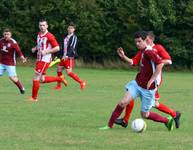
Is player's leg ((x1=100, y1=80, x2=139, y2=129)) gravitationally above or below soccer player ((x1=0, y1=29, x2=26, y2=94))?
above

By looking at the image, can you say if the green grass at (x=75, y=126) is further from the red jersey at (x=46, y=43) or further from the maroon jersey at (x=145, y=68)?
the red jersey at (x=46, y=43)

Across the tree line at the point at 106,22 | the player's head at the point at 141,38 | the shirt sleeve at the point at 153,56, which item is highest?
the player's head at the point at 141,38

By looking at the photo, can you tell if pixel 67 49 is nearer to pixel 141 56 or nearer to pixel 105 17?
pixel 141 56

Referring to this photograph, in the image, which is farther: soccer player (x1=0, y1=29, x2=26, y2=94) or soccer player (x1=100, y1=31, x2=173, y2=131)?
soccer player (x1=0, y1=29, x2=26, y2=94)

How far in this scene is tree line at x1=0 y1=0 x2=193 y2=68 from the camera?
38.9 meters

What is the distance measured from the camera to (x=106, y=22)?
40281 mm

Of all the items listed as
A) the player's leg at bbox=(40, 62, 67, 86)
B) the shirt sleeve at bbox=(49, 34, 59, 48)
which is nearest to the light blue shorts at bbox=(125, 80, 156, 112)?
the shirt sleeve at bbox=(49, 34, 59, 48)

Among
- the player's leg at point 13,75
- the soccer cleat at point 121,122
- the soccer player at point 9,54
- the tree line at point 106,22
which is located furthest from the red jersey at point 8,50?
the tree line at point 106,22

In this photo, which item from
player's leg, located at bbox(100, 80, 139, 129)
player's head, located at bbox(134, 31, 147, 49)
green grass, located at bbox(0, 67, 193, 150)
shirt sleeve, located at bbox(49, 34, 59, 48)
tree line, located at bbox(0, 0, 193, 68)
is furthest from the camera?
tree line, located at bbox(0, 0, 193, 68)

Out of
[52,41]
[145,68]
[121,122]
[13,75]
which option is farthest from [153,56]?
[13,75]

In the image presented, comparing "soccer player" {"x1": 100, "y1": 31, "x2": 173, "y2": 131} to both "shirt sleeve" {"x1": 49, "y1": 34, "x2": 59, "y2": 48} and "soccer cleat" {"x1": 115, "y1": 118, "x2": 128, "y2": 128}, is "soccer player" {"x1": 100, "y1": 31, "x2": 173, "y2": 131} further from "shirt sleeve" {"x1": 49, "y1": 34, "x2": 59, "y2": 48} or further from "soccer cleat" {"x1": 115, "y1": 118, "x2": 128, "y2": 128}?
"shirt sleeve" {"x1": 49, "y1": 34, "x2": 59, "y2": 48}

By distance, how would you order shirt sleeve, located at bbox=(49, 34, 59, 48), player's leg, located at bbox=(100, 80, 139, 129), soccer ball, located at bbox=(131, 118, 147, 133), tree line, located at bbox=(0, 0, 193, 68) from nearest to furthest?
soccer ball, located at bbox=(131, 118, 147, 133), player's leg, located at bbox=(100, 80, 139, 129), shirt sleeve, located at bbox=(49, 34, 59, 48), tree line, located at bbox=(0, 0, 193, 68)

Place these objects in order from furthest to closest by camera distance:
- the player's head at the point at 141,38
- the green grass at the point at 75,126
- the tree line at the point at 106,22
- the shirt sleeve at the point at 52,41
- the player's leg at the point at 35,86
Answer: the tree line at the point at 106,22
the shirt sleeve at the point at 52,41
the player's leg at the point at 35,86
the player's head at the point at 141,38
the green grass at the point at 75,126

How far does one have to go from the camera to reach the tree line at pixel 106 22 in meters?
38.9
